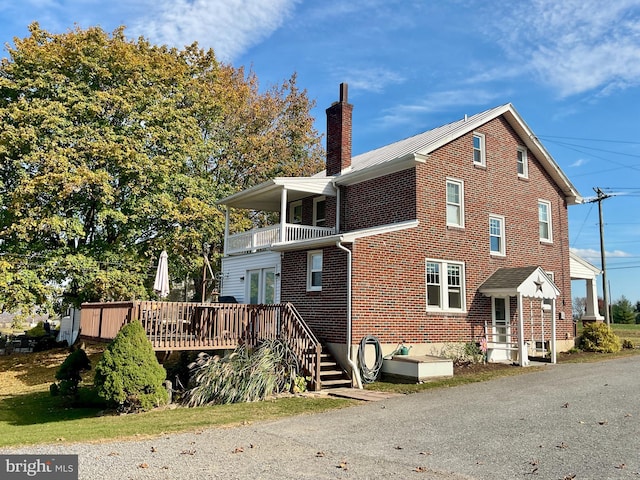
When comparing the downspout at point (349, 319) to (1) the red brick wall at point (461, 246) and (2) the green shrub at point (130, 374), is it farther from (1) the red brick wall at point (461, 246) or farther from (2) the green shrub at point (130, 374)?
(2) the green shrub at point (130, 374)

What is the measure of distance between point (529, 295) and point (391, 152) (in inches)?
291

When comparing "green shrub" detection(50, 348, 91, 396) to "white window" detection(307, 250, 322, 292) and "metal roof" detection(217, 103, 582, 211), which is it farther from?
"metal roof" detection(217, 103, 582, 211)

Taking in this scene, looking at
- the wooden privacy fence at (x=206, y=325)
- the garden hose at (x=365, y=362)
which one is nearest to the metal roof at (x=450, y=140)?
the garden hose at (x=365, y=362)

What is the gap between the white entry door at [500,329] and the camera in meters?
18.6

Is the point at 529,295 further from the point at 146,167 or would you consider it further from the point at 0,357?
the point at 0,357

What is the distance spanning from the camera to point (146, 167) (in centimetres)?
2220

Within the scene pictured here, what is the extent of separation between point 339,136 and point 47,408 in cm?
1334

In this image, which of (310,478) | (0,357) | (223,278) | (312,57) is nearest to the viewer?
(310,478)

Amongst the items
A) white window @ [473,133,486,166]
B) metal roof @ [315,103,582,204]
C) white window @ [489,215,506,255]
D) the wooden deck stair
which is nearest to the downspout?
the wooden deck stair

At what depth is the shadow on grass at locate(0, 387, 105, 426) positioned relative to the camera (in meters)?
13.0

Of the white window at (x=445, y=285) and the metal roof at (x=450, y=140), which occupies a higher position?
the metal roof at (x=450, y=140)

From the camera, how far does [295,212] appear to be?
21.9m

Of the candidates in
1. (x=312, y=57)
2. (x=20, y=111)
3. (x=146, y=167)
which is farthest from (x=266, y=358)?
(x=20, y=111)

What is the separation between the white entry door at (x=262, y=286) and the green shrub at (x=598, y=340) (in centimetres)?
1278
